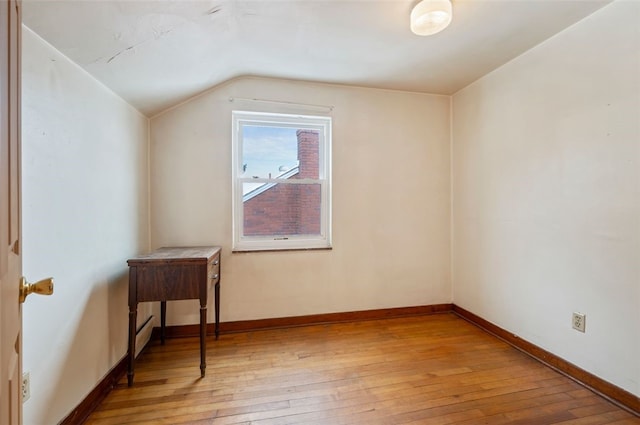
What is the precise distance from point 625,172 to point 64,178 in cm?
295

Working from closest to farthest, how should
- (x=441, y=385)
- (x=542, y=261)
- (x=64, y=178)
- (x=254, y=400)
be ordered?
(x=64, y=178), (x=254, y=400), (x=441, y=385), (x=542, y=261)

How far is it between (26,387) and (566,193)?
3.03 meters

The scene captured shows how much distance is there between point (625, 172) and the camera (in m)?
1.65

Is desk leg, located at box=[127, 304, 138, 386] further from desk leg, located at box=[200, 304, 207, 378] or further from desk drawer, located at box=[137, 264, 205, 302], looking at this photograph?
desk leg, located at box=[200, 304, 207, 378]

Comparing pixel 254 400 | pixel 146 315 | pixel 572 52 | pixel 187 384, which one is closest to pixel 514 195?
pixel 572 52

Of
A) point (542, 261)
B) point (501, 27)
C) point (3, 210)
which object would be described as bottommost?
point (542, 261)

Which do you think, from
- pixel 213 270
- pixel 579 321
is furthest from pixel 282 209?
pixel 579 321

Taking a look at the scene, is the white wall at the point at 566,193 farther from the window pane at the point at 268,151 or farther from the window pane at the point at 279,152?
the window pane at the point at 268,151

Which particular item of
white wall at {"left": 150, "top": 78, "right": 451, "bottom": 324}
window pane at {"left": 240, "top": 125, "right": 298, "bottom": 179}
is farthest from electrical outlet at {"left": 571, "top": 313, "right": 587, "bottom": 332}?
window pane at {"left": 240, "top": 125, "right": 298, "bottom": 179}

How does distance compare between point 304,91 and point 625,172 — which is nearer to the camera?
point 625,172

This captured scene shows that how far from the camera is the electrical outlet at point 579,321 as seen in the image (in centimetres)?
186

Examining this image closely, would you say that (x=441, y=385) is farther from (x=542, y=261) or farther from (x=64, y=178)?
(x=64, y=178)

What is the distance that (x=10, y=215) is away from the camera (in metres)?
0.67

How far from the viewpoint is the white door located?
61cm
